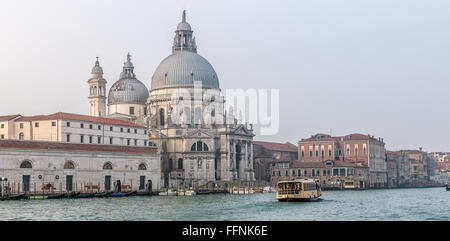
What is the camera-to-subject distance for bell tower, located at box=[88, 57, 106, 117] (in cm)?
8550

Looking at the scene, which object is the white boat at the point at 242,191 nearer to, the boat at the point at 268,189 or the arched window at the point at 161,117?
the boat at the point at 268,189

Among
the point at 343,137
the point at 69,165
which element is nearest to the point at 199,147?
the point at 69,165

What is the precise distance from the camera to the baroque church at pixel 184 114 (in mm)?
79562

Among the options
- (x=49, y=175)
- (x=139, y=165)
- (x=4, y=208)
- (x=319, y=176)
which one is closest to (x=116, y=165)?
(x=139, y=165)

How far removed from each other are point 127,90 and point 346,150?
33.4 metres

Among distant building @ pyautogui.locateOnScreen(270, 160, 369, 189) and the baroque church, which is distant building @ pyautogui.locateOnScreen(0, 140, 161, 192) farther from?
distant building @ pyautogui.locateOnScreen(270, 160, 369, 189)

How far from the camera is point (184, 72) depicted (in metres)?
85.2

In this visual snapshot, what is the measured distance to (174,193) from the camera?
65000mm

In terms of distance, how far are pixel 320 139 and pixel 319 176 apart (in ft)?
29.7

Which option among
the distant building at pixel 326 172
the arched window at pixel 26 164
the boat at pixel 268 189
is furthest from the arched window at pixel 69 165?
the distant building at pixel 326 172

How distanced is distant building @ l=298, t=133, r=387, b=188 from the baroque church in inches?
624

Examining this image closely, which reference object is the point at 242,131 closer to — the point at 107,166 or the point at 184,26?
the point at 184,26

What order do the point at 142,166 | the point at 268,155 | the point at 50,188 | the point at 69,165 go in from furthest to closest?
the point at 268,155 → the point at 142,166 → the point at 69,165 → the point at 50,188
